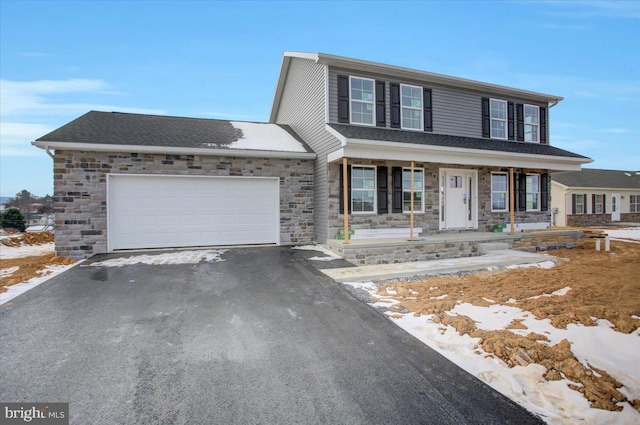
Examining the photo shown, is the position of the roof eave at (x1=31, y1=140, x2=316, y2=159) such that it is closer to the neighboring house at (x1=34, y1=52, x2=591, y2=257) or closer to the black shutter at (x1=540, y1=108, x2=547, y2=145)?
the neighboring house at (x1=34, y1=52, x2=591, y2=257)

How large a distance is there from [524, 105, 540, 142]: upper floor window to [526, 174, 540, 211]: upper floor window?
5.29 feet

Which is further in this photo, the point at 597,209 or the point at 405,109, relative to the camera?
the point at 597,209

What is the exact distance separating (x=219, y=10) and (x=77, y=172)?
9.73 meters

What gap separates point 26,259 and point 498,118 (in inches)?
643

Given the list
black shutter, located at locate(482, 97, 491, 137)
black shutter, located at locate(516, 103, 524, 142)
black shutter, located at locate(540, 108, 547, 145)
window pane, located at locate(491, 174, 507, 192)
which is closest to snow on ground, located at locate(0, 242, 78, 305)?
window pane, located at locate(491, 174, 507, 192)

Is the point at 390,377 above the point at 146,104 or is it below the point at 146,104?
below

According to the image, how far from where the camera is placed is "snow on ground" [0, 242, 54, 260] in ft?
30.6

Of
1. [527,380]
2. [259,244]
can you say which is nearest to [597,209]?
[259,244]

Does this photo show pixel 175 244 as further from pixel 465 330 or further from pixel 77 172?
pixel 465 330

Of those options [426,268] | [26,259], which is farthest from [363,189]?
[26,259]

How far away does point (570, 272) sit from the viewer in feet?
22.0

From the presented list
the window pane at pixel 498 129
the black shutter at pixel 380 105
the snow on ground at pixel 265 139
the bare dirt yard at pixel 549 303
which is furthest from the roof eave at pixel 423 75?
the bare dirt yard at pixel 549 303

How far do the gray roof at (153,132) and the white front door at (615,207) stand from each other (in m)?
Result: 24.3

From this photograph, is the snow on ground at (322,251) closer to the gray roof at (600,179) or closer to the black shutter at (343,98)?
the black shutter at (343,98)
